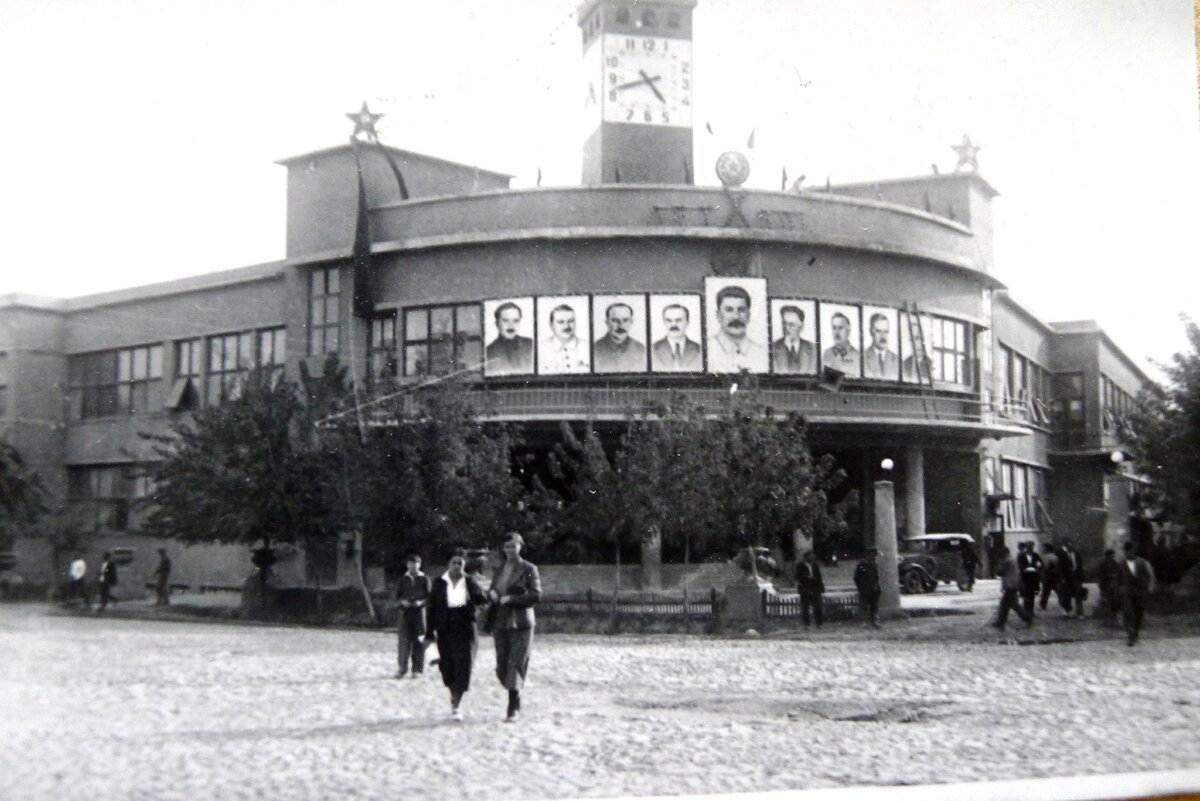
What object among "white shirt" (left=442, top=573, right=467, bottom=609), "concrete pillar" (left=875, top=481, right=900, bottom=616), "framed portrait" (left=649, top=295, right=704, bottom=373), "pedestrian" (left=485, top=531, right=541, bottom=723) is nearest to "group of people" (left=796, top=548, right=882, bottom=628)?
"concrete pillar" (left=875, top=481, right=900, bottom=616)

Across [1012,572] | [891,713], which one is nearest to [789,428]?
[1012,572]

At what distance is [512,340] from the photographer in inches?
1076

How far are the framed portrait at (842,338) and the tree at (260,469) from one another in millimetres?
12057

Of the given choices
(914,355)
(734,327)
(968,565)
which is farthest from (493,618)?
(914,355)

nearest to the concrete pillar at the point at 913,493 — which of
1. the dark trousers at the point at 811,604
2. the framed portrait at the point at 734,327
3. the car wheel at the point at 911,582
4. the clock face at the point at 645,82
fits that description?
the car wheel at the point at 911,582

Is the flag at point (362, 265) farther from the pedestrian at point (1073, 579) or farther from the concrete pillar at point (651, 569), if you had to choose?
the pedestrian at point (1073, 579)

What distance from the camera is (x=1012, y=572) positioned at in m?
19.2

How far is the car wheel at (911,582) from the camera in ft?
90.2

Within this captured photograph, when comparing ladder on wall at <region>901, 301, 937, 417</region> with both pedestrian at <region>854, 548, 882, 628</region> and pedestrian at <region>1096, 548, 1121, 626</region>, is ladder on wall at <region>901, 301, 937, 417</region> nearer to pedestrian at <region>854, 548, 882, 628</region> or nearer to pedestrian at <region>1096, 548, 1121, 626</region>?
pedestrian at <region>854, 548, 882, 628</region>

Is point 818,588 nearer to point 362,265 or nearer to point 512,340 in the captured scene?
point 512,340

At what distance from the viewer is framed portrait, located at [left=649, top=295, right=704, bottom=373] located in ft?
89.9

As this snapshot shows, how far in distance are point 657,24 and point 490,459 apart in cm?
1374

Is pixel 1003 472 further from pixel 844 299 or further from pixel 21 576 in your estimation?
pixel 21 576

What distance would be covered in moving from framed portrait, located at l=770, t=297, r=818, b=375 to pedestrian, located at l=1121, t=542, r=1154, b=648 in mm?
12256
